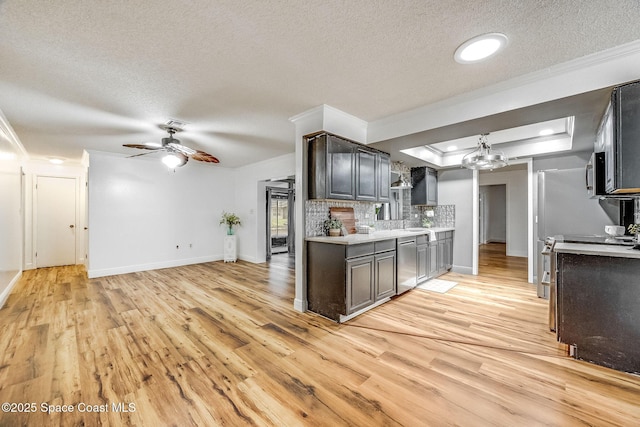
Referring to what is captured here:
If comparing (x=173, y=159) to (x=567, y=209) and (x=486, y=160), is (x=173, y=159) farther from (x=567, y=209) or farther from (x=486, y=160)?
(x=567, y=209)

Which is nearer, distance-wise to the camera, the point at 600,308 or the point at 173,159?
the point at 600,308

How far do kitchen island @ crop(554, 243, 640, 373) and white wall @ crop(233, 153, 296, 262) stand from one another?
200 inches

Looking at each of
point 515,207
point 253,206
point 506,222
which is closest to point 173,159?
point 253,206

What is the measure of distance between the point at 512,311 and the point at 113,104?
548 cm

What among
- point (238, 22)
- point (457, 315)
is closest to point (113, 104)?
point (238, 22)

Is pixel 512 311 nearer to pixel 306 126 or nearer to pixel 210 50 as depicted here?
pixel 306 126

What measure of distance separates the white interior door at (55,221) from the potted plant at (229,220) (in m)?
3.49

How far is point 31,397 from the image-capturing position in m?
1.75

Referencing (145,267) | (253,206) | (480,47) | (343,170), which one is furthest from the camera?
(253,206)

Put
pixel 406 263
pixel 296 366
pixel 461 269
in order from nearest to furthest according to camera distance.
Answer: pixel 296 366
pixel 406 263
pixel 461 269

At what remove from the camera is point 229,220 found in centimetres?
667

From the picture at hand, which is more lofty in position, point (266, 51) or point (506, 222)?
point (266, 51)

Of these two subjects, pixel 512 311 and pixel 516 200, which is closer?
pixel 512 311

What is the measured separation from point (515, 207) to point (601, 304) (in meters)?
7.06
